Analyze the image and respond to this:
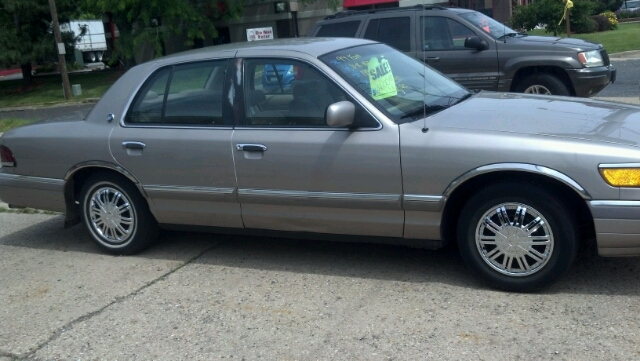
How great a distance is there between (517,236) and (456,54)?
6.32m

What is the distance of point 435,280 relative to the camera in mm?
5047

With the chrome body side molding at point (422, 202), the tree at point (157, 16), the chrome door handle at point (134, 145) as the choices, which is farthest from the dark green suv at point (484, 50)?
the tree at point (157, 16)

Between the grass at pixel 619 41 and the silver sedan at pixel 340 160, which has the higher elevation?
the silver sedan at pixel 340 160

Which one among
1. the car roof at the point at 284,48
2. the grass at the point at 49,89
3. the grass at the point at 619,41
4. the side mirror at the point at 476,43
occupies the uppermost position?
the car roof at the point at 284,48

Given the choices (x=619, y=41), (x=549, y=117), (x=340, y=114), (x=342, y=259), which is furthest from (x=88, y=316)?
(x=619, y=41)

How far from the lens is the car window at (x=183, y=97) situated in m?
5.57

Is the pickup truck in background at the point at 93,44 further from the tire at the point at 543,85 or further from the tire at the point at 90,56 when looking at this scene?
the tire at the point at 543,85

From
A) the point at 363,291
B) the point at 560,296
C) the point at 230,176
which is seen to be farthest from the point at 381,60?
the point at 560,296

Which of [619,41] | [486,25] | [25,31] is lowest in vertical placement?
[619,41]

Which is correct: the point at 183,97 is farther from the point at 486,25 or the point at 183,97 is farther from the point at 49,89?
the point at 49,89

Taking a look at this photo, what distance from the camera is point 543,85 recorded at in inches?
396

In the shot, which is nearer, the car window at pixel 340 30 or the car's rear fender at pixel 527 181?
the car's rear fender at pixel 527 181

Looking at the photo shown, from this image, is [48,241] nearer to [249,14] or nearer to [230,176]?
[230,176]

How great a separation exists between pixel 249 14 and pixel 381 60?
30.7m
